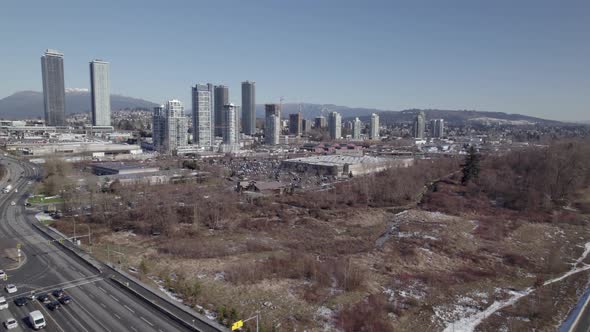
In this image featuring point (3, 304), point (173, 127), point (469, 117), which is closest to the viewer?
point (3, 304)

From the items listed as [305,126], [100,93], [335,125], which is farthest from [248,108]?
[100,93]

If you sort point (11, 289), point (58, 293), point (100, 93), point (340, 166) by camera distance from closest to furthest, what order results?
1. point (58, 293)
2. point (11, 289)
3. point (340, 166)
4. point (100, 93)

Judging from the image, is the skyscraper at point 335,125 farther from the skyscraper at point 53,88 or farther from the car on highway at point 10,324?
the car on highway at point 10,324

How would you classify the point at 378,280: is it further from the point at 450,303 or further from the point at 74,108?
the point at 74,108

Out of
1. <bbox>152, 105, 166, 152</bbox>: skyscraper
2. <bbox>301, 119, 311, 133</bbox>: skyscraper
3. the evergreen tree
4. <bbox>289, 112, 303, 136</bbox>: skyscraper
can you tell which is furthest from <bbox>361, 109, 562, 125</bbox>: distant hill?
the evergreen tree

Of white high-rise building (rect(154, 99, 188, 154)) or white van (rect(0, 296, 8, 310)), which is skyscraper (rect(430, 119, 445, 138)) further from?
white van (rect(0, 296, 8, 310))

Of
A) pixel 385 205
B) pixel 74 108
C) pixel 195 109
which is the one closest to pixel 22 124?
pixel 195 109

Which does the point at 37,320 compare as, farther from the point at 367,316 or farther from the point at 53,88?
the point at 53,88

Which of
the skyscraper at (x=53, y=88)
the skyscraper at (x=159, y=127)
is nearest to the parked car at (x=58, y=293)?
the skyscraper at (x=159, y=127)
